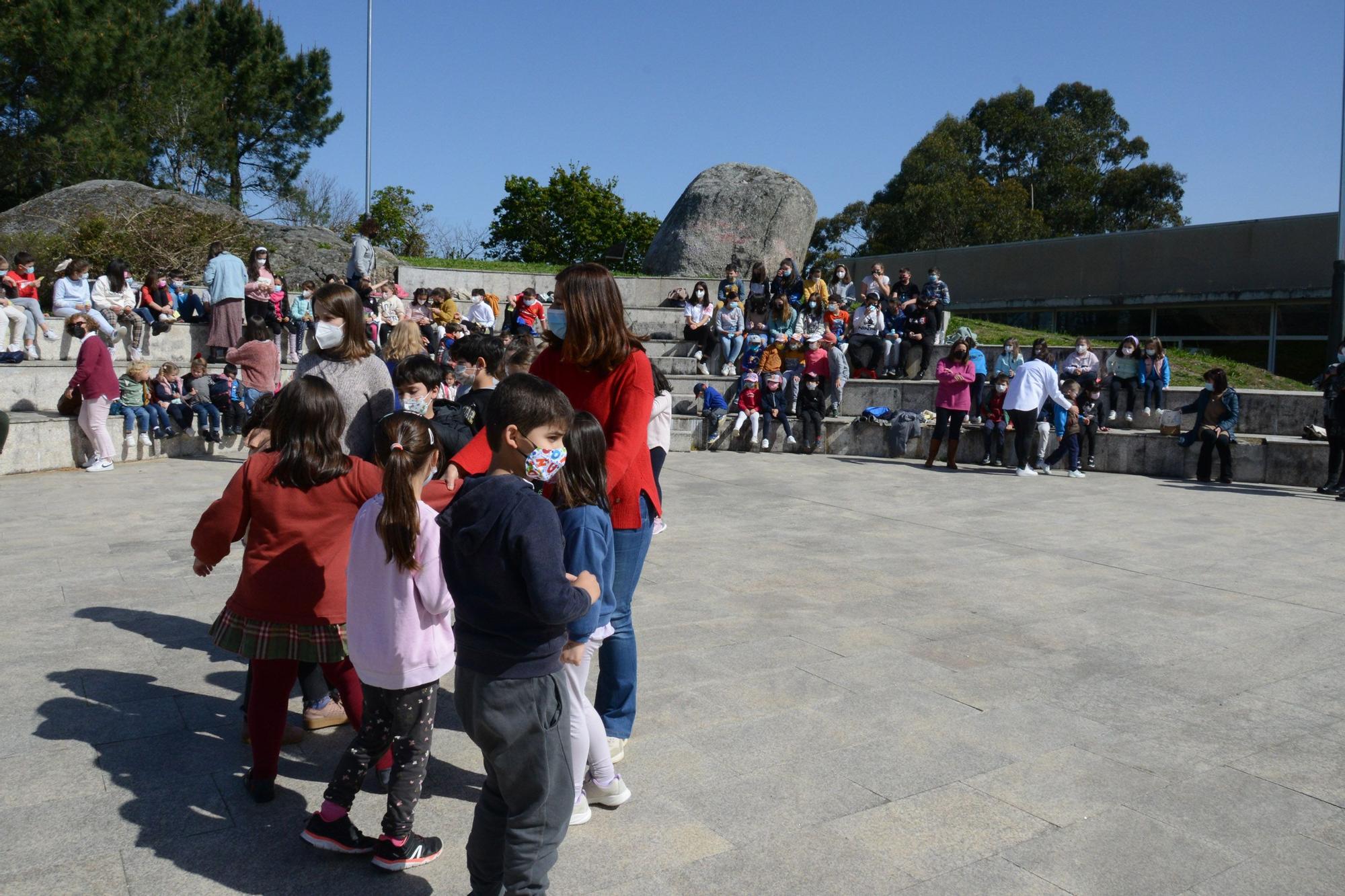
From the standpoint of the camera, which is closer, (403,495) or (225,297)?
(403,495)

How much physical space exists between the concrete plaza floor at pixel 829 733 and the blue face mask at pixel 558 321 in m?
1.64

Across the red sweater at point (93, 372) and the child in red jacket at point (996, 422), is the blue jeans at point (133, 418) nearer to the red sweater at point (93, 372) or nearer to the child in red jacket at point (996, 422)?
the red sweater at point (93, 372)

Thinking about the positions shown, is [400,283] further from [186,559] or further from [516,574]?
[516,574]

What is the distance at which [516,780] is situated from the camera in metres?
2.55

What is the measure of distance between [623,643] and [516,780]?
3.23 feet

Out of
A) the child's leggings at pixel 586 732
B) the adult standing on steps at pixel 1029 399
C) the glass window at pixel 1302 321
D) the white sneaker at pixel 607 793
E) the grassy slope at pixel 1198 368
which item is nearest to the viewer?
the child's leggings at pixel 586 732

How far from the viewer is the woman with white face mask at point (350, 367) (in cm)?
419

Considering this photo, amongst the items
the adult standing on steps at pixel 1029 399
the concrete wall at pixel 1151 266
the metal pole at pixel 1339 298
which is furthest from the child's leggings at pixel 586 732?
the concrete wall at pixel 1151 266

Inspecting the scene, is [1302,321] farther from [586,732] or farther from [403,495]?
[403,495]

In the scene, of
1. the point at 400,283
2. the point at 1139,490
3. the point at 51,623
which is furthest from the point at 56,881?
the point at 400,283

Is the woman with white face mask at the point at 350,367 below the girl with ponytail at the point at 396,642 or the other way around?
the other way around

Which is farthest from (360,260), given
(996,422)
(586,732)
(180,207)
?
(586,732)

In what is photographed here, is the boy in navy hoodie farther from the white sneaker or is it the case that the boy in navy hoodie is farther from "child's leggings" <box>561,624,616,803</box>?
the white sneaker

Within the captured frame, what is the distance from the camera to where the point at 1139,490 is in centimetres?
1169
